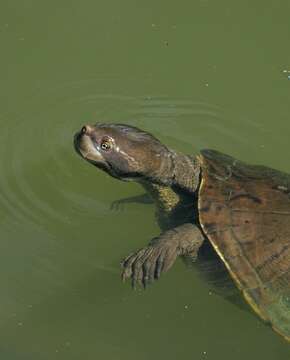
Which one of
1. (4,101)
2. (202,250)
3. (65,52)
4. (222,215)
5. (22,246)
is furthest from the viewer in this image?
(65,52)

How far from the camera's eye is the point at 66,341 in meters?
4.69

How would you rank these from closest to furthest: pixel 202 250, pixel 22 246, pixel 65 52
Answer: pixel 202 250, pixel 22 246, pixel 65 52

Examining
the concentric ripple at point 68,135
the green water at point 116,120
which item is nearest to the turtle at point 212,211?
the green water at point 116,120

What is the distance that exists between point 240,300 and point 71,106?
2572 mm

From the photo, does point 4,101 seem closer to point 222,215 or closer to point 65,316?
point 65,316

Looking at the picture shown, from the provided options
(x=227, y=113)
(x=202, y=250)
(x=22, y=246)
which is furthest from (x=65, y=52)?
(x=202, y=250)

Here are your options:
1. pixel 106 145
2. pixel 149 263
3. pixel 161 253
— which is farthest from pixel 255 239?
pixel 106 145

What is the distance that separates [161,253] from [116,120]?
1986mm

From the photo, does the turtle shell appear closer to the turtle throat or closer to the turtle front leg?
the turtle front leg

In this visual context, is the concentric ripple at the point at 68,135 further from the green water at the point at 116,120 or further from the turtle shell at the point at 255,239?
the turtle shell at the point at 255,239

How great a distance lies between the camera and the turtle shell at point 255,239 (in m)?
4.26

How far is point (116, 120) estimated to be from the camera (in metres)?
6.05

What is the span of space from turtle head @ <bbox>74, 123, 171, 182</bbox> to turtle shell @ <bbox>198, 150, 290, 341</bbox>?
1.41 feet

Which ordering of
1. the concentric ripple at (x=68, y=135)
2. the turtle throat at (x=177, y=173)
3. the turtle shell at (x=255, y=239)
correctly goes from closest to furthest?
1. the turtle shell at (x=255, y=239)
2. the turtle throat at (x=177, y=173)
3. the concentric ripple at (x=68, y=135)
